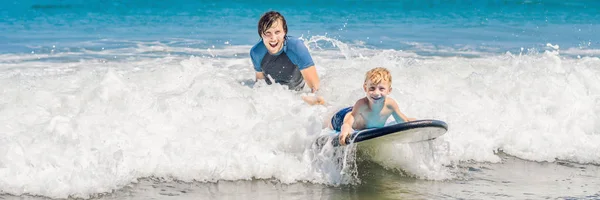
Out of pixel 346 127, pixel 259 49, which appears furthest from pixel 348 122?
pixel 259 49

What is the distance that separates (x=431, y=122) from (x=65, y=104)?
3187mm

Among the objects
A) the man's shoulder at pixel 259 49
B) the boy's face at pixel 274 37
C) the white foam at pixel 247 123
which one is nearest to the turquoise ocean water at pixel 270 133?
the white foam at pixel 247 123

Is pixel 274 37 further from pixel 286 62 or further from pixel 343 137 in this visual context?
pixel 343 137

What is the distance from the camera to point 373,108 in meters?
5.81

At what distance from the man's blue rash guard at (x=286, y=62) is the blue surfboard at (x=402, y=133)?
1.45m

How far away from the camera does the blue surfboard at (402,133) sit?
17.7ft

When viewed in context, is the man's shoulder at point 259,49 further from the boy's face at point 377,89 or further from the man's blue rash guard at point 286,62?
the boy's face at point 377,89

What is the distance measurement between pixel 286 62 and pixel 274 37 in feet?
1.29

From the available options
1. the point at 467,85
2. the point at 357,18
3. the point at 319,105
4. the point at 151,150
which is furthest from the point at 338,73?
the point at 357,18

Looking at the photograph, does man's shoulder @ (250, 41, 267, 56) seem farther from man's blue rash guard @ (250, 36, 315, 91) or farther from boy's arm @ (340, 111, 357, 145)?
boy's arm @ (340, 111, 357, 145)

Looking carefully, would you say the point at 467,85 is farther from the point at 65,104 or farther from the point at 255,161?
the point at 65,104

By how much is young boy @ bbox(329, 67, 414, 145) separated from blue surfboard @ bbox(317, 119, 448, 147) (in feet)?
0.28

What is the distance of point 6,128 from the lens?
6.30 m

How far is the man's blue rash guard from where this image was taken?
7086mm
